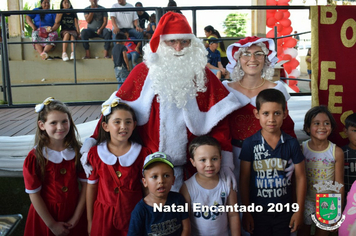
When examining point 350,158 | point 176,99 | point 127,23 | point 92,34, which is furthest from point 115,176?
point 92,34

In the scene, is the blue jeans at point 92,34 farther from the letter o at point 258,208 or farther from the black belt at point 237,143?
the letter o at point 258,208

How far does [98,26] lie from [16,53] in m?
2.35

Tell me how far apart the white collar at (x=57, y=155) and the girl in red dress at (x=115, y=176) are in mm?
163

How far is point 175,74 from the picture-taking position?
7.22 ft

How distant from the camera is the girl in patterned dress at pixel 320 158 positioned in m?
2.26

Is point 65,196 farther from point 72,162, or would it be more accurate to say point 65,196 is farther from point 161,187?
point 161,187

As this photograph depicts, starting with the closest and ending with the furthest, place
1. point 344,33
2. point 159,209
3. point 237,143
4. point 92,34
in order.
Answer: point 159,209 < point 237,143 < point 344,33 < point 92,34

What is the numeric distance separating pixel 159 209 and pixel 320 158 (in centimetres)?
117

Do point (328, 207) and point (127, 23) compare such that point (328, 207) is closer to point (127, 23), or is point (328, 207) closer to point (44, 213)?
point (44, 213)

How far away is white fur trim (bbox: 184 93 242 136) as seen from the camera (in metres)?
2.16

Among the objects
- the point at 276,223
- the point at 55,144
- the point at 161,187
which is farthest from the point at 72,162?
the point at 276,223

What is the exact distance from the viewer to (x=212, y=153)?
1965 mm

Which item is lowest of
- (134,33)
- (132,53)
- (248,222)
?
(248,222)

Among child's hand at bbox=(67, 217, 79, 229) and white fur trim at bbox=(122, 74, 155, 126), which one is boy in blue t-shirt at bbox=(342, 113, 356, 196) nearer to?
white fur trim at bbox=(122, 74, 155, 126)
